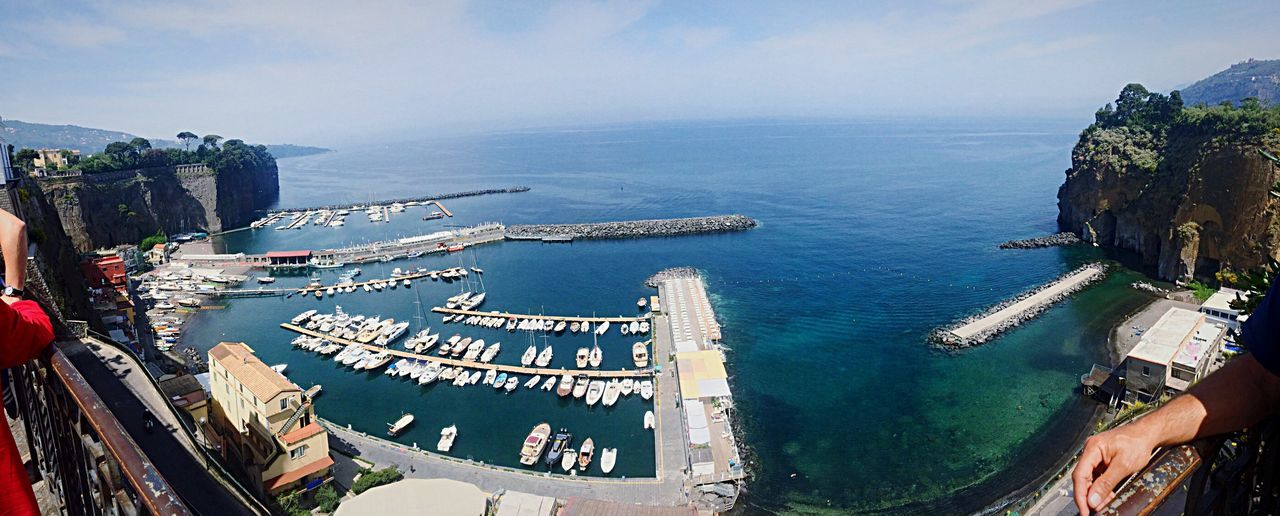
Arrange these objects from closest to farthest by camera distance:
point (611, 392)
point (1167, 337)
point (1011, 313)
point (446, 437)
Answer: point (446, 437) < point (1167, 337) < point (611, 392) < point (1011, 313)

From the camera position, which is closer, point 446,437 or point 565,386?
point 446,437

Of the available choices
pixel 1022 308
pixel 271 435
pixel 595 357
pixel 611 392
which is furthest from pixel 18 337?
pixel 1022 308

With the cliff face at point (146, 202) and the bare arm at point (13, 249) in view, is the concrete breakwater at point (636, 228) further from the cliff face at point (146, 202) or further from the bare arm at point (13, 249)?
the bare arm at point (13, 249)

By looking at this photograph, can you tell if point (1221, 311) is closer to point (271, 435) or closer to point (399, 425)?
point (399, 425)

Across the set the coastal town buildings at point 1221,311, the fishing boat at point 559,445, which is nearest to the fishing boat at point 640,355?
the fishing boat at point 559,445

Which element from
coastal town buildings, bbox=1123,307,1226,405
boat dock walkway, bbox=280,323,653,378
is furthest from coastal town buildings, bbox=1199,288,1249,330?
boat dock walkway, bbox=280,323,653,378

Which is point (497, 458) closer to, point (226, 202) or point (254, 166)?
point (226, 202)

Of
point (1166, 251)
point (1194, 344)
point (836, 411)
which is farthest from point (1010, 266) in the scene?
point (836, 411)
